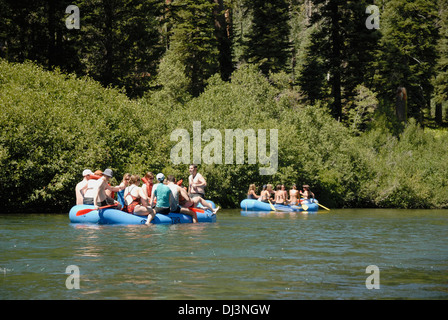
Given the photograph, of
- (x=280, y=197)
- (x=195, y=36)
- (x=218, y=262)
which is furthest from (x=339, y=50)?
(x=218, y=262)

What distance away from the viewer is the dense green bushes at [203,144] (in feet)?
87.8

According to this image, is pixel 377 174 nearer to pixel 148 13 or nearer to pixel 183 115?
pixel 183 115

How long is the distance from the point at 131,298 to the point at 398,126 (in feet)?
138

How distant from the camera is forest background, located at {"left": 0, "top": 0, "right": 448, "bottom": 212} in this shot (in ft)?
90.4

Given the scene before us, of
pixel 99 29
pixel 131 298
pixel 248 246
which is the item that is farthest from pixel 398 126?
pixel 131 298

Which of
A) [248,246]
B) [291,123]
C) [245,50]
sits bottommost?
[248,246]

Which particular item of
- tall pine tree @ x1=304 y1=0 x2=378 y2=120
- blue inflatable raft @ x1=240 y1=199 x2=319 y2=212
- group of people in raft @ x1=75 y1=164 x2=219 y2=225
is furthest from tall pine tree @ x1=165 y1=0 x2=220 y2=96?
group of people in raft @ x1=75 y1=164 x2=219 y2=225

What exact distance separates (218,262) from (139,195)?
24.6ft

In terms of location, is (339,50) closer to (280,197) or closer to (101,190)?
(280,197)

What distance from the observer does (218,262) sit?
1277 centimetres

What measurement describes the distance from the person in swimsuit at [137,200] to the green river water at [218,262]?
1.59 feet

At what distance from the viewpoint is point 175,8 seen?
45594 millimetres

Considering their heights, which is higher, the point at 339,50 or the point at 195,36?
the point at 195,36

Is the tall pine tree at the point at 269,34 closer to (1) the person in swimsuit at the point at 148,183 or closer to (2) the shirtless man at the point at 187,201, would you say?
(2) the shirtless man at the point at 187,201
